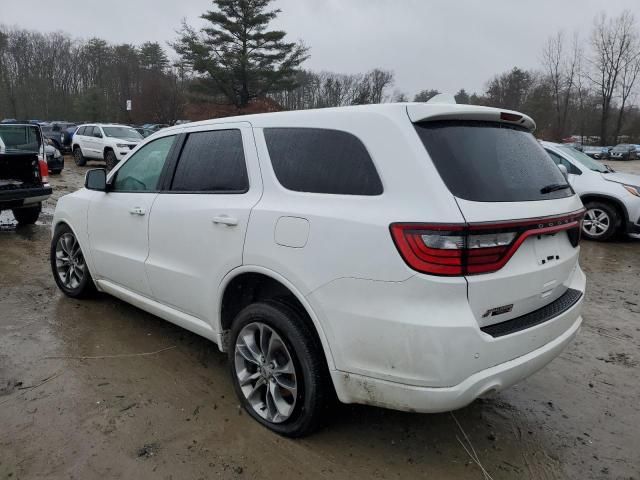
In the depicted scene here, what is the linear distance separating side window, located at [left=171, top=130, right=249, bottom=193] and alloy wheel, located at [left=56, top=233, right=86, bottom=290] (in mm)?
1777

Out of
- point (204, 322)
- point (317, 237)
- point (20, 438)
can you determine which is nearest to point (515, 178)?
point (317, 237)

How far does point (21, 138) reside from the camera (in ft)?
30.1

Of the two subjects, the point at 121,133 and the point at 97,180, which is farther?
the point at 121,133

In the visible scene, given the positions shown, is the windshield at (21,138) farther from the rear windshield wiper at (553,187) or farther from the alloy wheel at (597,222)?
the alloy wheel at (597,222)

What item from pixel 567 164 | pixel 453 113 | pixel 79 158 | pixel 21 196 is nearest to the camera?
pixel 453 113

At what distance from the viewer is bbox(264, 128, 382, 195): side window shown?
2264 mm

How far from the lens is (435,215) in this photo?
200cm

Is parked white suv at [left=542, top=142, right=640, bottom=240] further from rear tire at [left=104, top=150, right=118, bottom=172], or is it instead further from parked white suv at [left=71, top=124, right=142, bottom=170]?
rear tire at [left=104, top=150, right=118, bottom=172]

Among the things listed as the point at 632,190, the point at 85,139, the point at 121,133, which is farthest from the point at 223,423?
the point at 85,139

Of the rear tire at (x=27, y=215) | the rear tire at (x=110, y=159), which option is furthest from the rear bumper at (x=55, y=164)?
the rear tire at (x=27, y=215)

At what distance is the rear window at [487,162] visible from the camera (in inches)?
83.8

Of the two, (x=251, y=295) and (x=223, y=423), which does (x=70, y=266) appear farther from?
(x=223, y=423)

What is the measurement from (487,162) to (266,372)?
64.4 inches

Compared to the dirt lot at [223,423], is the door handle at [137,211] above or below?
above
